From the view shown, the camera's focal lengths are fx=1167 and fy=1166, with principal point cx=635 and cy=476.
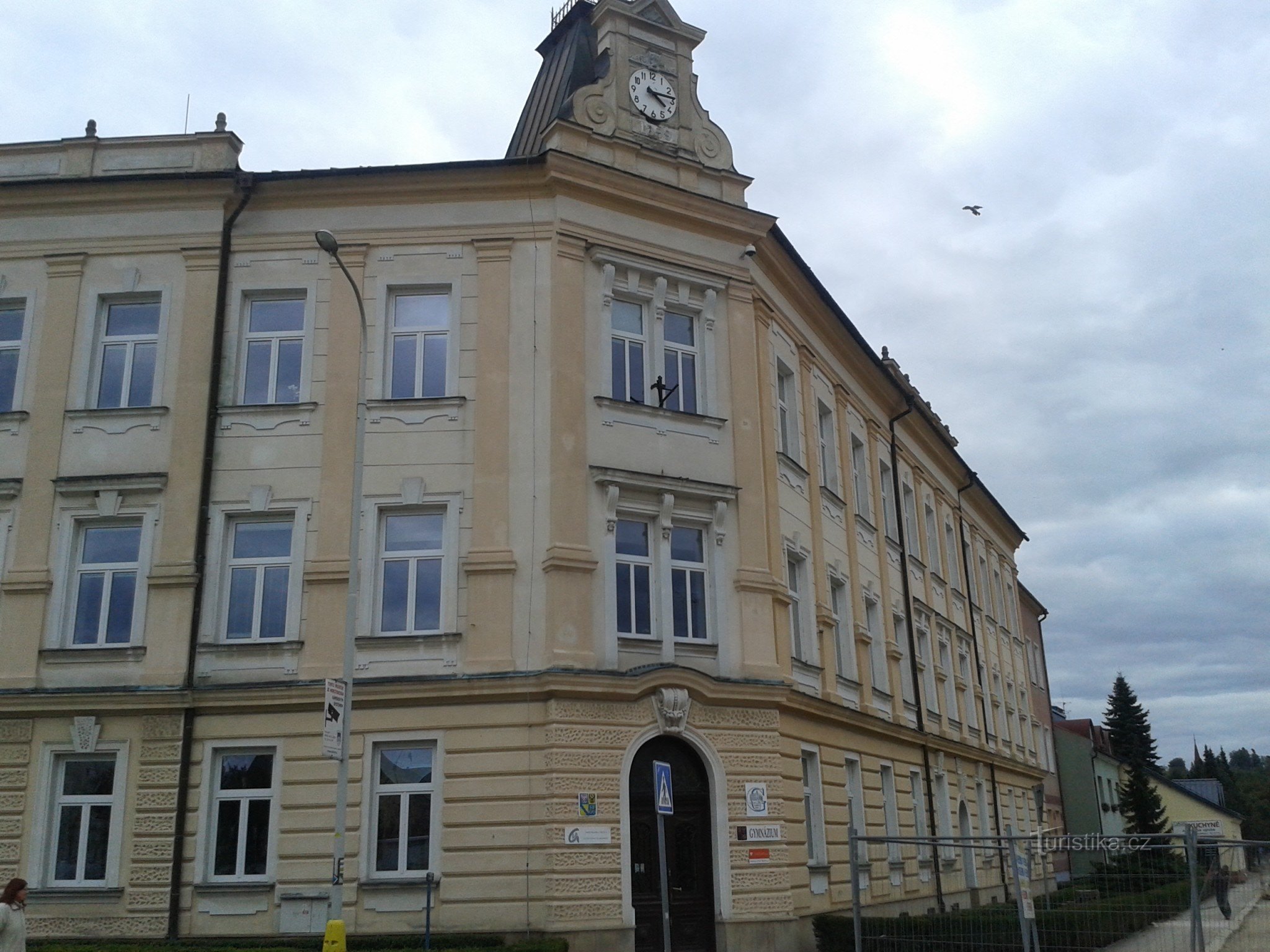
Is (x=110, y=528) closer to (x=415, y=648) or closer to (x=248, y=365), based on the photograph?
(x=248, y=365)

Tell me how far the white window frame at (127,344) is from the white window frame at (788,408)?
1191cm

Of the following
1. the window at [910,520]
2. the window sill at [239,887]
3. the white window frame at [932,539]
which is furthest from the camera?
the white window frame at [932,539]

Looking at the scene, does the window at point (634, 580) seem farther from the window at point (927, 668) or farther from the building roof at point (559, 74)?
the window at point (927, 668)

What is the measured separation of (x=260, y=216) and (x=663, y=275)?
24.3 feet

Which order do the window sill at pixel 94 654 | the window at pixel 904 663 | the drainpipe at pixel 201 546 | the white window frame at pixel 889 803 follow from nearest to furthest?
1. the drainpipe at pixel 201 546
2. the window sill at pixel 94 654
3. the white window frame at pixel 889 803
4. the window at pixel 904 663

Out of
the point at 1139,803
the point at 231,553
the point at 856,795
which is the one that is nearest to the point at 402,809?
the point at 231,553

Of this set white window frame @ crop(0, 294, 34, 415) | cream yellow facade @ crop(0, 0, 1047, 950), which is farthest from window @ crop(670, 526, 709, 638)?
white window frame @ crop(0, 294, 34, 415)

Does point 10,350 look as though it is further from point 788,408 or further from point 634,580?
point 788,408

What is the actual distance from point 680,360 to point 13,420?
468 inches

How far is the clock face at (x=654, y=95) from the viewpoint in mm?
22453

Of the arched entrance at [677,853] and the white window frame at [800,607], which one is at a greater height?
the white window frame at [800,607]

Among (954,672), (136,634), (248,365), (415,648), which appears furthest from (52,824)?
(954,672)

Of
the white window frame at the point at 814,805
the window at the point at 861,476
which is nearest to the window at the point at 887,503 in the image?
the window at the point at 861,476

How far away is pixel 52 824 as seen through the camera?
60.9 feet
